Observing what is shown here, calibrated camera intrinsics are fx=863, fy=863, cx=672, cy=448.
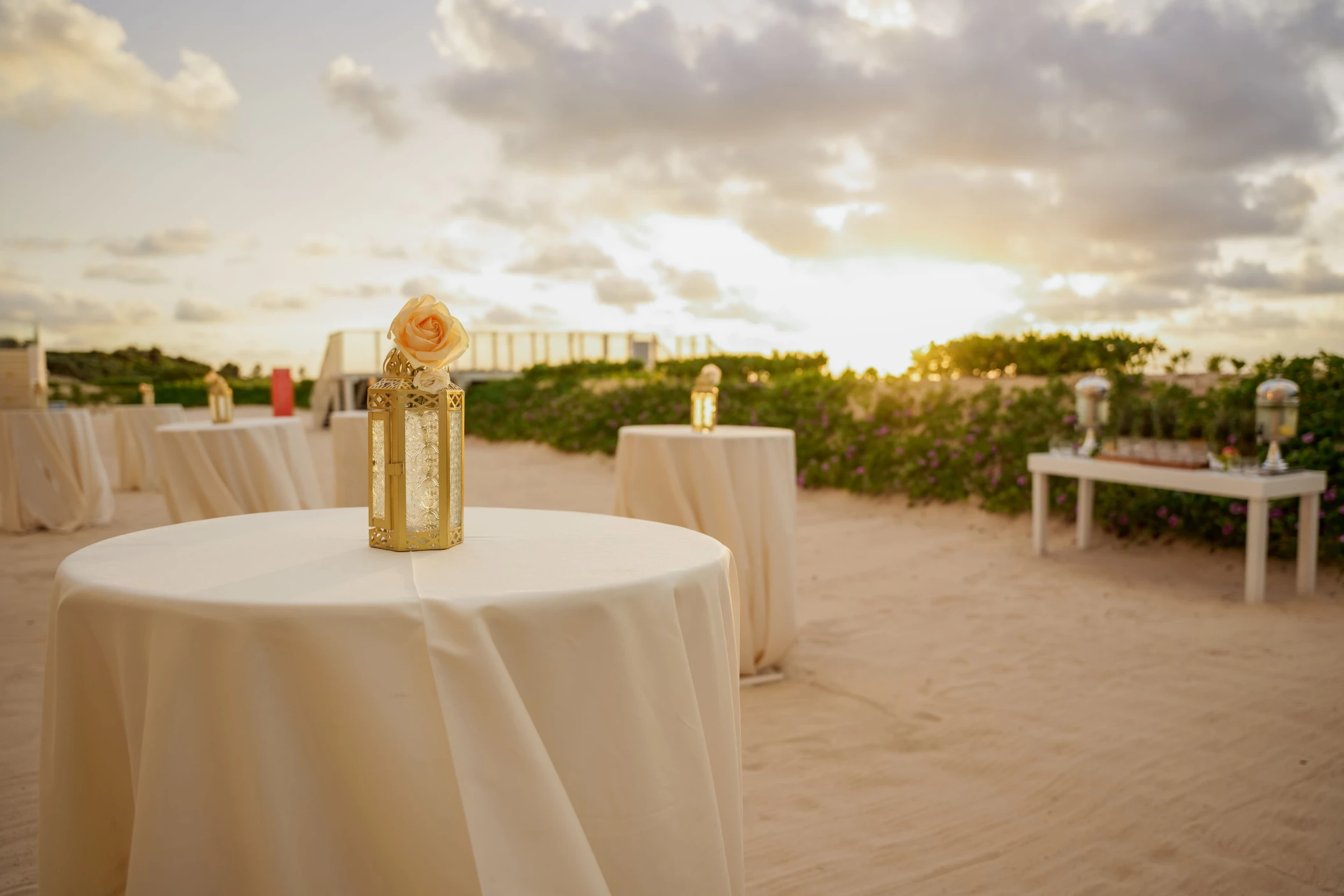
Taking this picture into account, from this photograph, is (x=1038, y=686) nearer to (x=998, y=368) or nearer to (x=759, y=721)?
(x=759, y=721)

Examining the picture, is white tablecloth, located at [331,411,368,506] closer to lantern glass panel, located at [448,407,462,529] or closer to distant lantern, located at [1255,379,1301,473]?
lantern glass panel, located at [448,407,462,529]

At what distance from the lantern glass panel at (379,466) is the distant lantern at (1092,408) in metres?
5.55

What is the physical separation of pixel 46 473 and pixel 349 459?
325cm

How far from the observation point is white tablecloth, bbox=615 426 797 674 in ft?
11.2

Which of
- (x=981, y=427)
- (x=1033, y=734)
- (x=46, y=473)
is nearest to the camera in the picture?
(x=1033, y=734)

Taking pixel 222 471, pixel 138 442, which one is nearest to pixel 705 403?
pixel 222 471

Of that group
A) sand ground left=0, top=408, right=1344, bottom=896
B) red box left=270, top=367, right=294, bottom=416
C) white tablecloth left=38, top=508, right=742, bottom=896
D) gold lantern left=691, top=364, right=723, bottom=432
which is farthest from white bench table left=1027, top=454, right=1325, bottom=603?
red box left=270, top=367, right=294, bottom=416

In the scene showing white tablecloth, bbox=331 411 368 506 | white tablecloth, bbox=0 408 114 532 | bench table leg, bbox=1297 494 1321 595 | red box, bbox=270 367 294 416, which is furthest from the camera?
red box, bbox=270 367 294 416

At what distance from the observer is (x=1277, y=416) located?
16.3 feet

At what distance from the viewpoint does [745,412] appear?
964cm

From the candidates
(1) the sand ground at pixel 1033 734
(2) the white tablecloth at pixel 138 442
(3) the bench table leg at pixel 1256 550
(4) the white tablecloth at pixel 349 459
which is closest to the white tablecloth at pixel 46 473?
(1) the sand ground at pixel 1033 734

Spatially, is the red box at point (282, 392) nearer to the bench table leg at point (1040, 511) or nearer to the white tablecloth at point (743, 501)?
the bench table leg at point (1040, 511)

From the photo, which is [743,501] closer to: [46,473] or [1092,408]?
[1092,408]

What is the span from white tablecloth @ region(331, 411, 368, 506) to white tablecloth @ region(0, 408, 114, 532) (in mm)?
2612
